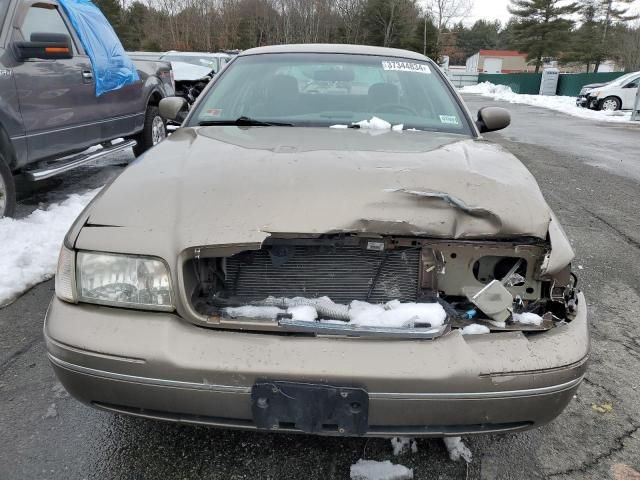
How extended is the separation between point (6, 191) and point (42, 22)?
175cm

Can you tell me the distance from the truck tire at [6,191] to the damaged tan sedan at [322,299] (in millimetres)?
2507

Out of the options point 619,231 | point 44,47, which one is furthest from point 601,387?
point 44,47

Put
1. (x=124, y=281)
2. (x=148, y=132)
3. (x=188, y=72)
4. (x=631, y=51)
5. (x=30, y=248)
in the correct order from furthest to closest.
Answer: (x=631, y=51) < (x=188, y=72) < (x=148, y=132) < (x=30, y=248) < (x=124, y=281)

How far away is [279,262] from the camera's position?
1752 millimetres

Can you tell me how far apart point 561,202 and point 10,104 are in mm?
5583

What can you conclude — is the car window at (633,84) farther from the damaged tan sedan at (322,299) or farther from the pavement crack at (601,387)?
the damaged tan sedan at (322,299)

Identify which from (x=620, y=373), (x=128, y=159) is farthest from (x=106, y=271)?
(x=128, y=159)

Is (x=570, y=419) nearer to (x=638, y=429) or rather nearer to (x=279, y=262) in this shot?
(x=638, y=429)

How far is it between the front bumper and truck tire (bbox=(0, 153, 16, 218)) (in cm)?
290

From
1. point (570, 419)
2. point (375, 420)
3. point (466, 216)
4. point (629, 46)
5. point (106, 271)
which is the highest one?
point (629, 46)

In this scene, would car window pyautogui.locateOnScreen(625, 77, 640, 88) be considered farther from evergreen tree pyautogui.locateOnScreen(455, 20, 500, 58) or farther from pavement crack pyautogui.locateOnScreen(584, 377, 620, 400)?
evergreen tree pyautogui.locateOnScreen(455, 20, 500, 58)

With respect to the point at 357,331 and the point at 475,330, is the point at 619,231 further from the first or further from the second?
the point at 357,331

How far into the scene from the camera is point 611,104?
19609mm

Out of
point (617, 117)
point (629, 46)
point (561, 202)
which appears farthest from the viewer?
point (629, 46)
